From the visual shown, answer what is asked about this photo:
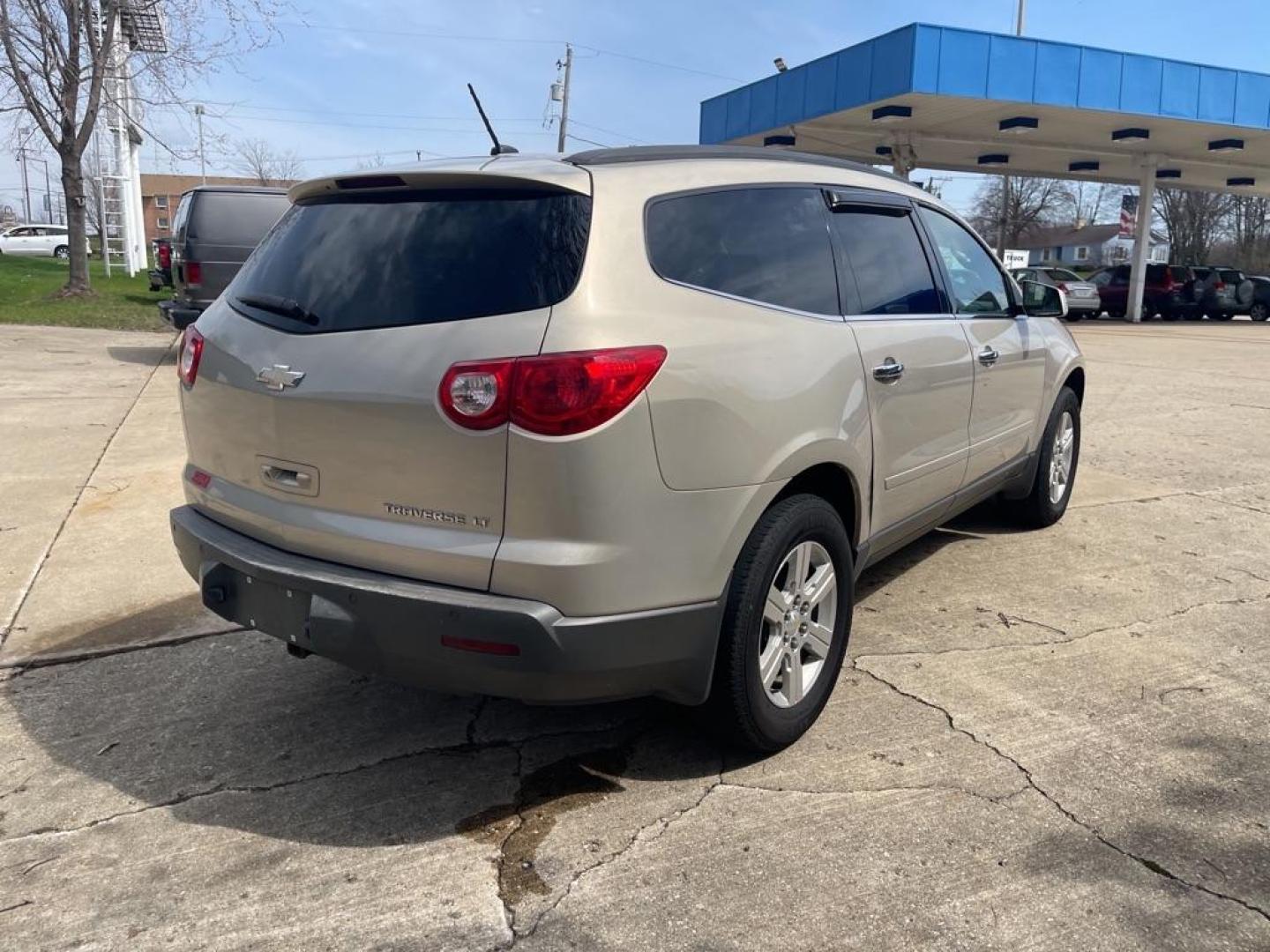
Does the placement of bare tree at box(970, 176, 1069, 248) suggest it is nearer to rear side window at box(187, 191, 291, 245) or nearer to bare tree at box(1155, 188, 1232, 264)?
bare tree at box(1155, 188, 1232, 264)

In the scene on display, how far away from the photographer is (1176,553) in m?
5.44

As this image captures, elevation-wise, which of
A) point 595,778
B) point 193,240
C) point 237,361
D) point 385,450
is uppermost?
point 193,240

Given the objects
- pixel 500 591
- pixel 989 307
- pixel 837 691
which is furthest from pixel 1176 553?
pixel 500 591

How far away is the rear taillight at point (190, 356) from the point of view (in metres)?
3.27

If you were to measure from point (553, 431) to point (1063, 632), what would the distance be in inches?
113

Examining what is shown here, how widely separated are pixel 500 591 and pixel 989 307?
3.31 meters

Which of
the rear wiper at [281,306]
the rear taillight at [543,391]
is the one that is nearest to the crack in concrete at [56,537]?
the rear wiper at [281,306]

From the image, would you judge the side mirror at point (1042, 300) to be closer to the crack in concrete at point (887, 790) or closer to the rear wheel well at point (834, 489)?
the rear wheel well at point (834, 489)

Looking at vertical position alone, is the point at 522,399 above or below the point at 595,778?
above

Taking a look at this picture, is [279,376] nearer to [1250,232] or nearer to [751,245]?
[751,245]

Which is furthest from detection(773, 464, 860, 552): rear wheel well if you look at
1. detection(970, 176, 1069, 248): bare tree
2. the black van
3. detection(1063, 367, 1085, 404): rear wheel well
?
detection(970, 176, 1069, 248): bare tree

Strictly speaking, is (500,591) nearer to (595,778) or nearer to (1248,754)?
(595,778)

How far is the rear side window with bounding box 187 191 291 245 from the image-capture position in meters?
11.4

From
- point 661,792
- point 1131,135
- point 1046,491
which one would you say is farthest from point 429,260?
point 1131,135
